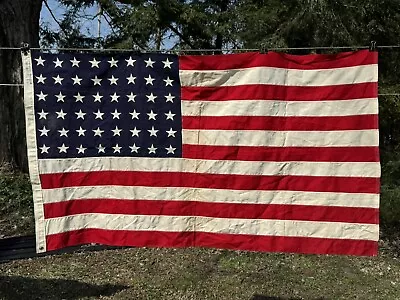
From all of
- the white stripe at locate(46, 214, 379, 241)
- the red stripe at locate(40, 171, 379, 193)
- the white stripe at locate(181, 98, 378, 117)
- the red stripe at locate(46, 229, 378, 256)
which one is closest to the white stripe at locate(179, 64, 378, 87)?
the white stripe at locate(181, 98, 378, 117)

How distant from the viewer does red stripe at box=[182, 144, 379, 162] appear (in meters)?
3.78

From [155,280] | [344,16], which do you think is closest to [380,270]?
[155,280]

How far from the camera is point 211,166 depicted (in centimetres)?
390

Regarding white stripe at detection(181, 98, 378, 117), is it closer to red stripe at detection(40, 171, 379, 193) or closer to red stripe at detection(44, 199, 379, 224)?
red stripe at detection(40, 171, 379, 193)

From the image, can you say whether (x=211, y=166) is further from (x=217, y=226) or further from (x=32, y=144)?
(x=32, y=144)

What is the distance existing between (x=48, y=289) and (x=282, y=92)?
3.20 meters

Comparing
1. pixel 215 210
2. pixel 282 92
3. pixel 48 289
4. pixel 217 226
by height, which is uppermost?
pixel 282 92

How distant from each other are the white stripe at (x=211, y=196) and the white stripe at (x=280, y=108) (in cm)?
58

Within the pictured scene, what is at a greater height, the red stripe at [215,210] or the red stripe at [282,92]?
the red stripe at [282,92]

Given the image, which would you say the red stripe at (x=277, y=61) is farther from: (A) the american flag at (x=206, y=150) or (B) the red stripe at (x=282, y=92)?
(B) the red stripe at (x=282, y=92)

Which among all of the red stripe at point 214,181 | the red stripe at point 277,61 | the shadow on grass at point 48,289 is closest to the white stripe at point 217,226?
the red stripe at point 214,181

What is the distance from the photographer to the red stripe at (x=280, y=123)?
377cm

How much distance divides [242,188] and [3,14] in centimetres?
591

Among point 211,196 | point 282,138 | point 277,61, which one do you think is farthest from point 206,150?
point 277,61
